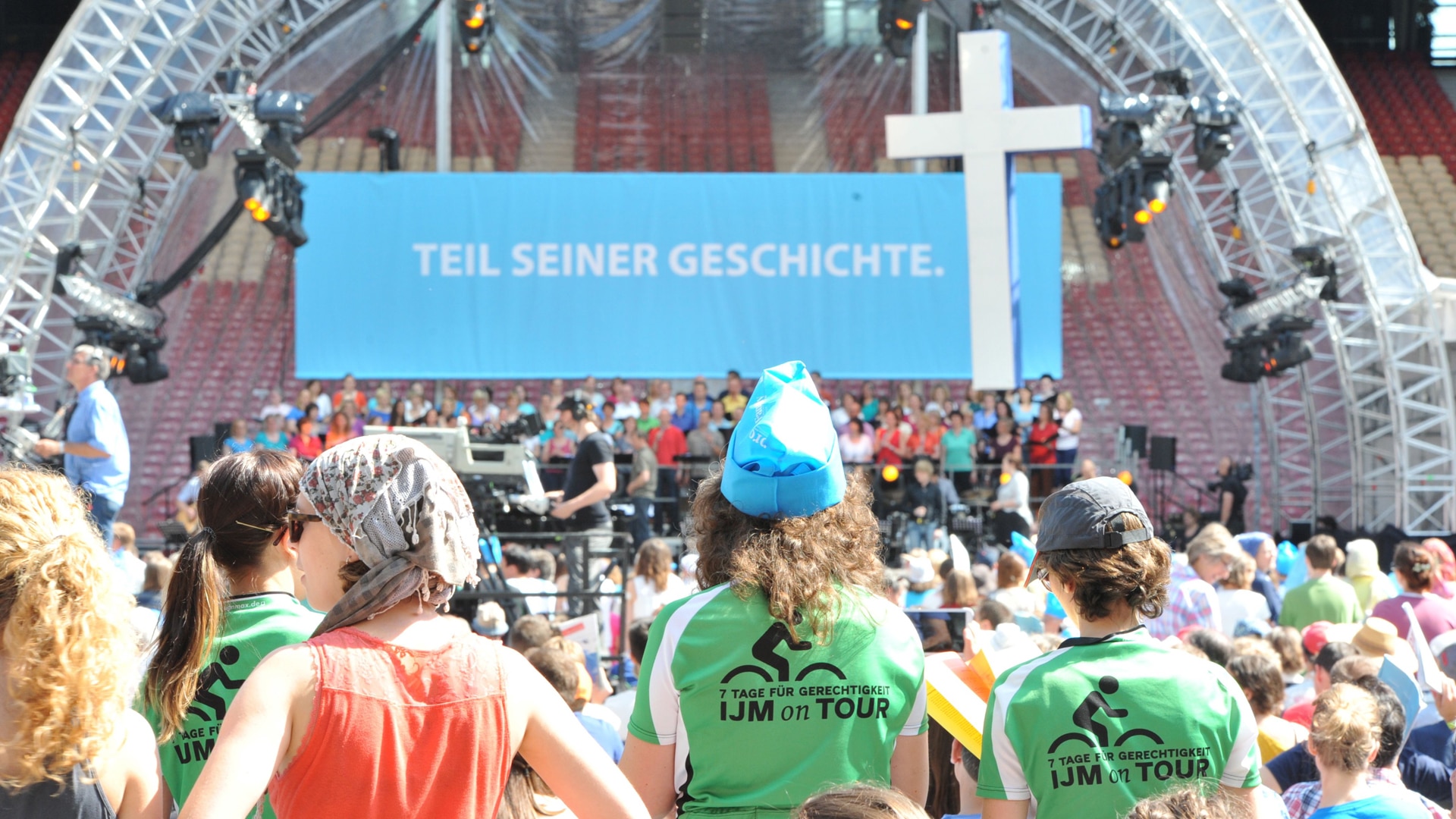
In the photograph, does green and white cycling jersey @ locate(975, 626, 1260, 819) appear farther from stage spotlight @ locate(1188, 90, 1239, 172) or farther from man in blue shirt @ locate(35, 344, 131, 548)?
stage spotlight @ locate(1188, 90, 1239, 172)

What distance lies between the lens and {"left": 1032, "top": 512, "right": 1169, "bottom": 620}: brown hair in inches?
84.5

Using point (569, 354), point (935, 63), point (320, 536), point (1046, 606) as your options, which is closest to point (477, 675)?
point (320, 536)

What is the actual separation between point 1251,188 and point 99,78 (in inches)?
404

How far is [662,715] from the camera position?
6.86 ft

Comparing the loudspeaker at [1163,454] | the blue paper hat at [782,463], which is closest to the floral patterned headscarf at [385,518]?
the blue paper hat at [782,463]

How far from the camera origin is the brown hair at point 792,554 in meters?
2.07

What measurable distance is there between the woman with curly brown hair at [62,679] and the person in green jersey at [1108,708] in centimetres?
123

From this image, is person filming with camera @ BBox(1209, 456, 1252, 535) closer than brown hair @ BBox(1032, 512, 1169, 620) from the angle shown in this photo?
No

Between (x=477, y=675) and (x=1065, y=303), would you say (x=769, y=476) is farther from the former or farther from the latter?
(x=1065, y=303)

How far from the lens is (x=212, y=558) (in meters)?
2.13

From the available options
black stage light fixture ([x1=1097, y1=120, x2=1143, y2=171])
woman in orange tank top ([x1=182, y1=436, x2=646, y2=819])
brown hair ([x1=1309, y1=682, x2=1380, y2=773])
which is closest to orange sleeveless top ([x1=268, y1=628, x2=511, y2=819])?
woman in orange tank top ([x1=182, y1=436, x2=646, y2=819])

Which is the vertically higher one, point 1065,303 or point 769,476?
point 1065,303

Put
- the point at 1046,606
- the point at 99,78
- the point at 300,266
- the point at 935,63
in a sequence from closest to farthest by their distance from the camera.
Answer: the point at 1046,606
the point at 99,78
the point at 300,266
the point at 935,63

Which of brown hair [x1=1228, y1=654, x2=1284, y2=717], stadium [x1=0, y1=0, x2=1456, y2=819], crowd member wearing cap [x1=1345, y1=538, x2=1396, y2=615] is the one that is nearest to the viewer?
brown hair [x1=1228, y1=654, x2=1284, y2=717]
